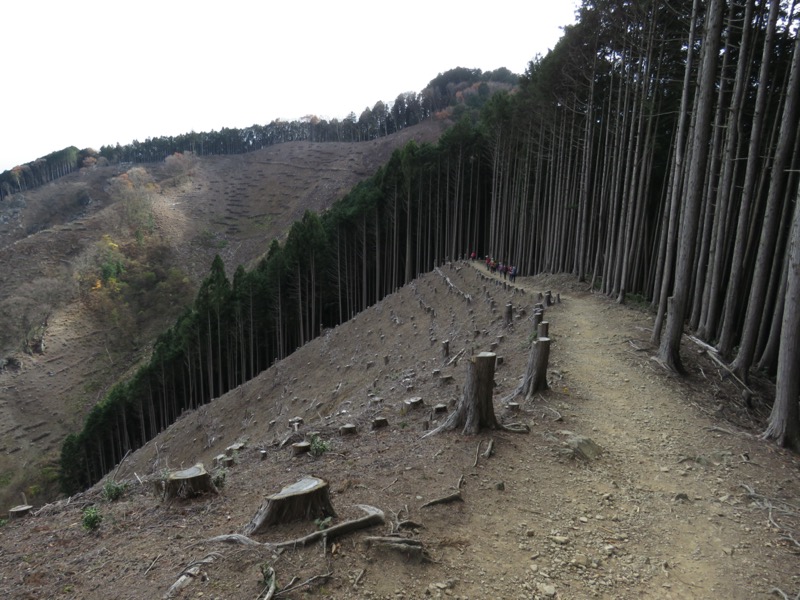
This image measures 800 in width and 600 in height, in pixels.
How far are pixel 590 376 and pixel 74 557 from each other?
357 inches

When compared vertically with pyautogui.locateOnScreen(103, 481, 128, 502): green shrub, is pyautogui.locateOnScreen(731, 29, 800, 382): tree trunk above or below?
above

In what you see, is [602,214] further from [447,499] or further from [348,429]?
[447,499]

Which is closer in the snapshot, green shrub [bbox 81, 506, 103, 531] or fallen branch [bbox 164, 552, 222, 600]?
fallen branch [bbox 164, 552, 222, 600]

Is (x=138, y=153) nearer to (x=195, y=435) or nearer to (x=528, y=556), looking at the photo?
(x=195, y=435)

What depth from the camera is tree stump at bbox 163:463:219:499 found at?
5.82m

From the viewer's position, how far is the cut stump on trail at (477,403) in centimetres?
625

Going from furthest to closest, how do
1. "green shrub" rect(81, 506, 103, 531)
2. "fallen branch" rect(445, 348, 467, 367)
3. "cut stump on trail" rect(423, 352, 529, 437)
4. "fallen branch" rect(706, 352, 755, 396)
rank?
"fallen branch" rect(445, 348, 467, 367) → "fallen branch" rect(706, 352, 755, 396) → "cut stump on trail" rect(423, 352, 529, 437) → "green shrub" rect(81, 506, 103, 531)

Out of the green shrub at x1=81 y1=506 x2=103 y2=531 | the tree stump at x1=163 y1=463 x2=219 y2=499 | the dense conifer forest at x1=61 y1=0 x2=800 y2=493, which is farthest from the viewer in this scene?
the dense conifer forest at x1=61 y1=0 x2=800 y2=493

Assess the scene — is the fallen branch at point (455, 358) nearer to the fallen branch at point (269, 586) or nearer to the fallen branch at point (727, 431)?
the fallen branch at point (727, 431)

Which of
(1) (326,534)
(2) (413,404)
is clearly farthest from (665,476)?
(1) (326,534)

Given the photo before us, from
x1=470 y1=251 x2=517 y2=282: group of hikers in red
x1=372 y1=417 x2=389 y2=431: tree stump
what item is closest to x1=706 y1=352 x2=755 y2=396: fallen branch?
x1=372 y1=417 x2=389 y2=431: tree stump

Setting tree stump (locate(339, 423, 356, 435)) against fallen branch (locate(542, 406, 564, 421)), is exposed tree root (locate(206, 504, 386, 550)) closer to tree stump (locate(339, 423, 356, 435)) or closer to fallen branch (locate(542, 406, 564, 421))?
tree stump (locate(339, 423, 356, 435))

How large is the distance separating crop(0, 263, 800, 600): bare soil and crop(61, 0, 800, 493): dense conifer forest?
181cm

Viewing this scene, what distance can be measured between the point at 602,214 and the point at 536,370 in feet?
53.2
